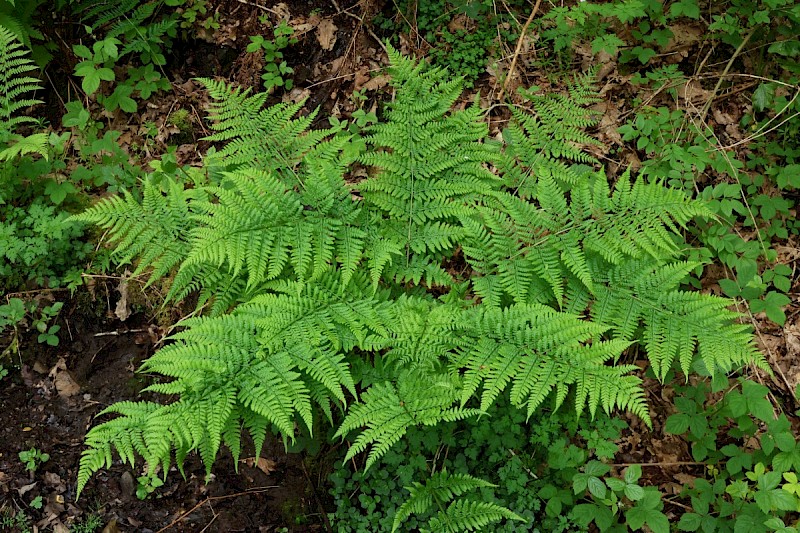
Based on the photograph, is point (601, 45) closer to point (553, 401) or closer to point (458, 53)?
point (458, 53)

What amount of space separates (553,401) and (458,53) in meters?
3.16

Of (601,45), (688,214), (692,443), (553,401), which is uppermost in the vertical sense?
(601,45)

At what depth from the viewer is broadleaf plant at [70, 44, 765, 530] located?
10.1 ft

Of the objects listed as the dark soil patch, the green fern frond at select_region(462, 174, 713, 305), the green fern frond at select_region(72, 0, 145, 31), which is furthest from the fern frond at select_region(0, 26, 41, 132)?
the green fern frond at select_region(462, 174, 713, 305)

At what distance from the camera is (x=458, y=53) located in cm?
527

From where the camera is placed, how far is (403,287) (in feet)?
13.4

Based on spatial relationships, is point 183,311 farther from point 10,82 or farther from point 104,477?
point 10,82

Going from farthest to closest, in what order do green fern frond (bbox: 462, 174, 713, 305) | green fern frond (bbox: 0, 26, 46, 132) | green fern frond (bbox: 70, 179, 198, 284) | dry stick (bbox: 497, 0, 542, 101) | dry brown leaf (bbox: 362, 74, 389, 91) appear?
dry brown leaf (bbox: 362, 74, 389, 91)
dry stick (bbox: 497, 0, 542, 101)
green fern frond (bbox: 0, 26, 46, 132)
green fern frond (bbox: 70, 179, 198, 284)
green fern frond (bbox: 462, 174, 713, 305)

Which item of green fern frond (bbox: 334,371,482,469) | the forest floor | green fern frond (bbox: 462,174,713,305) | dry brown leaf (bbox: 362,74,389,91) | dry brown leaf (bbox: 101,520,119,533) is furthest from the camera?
dry brown leaf (bbox: 362,74,389,91)

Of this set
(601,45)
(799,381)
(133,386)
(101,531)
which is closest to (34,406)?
(133,386)

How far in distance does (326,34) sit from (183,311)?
291 cm

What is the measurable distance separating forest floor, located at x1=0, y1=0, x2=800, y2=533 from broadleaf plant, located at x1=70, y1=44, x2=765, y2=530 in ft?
2.09

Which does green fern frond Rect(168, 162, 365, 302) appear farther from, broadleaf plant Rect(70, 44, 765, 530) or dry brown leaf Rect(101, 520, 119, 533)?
dry brown leaf Rect(101, 520, 119, 533)

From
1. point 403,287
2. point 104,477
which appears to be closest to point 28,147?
point 104,477
